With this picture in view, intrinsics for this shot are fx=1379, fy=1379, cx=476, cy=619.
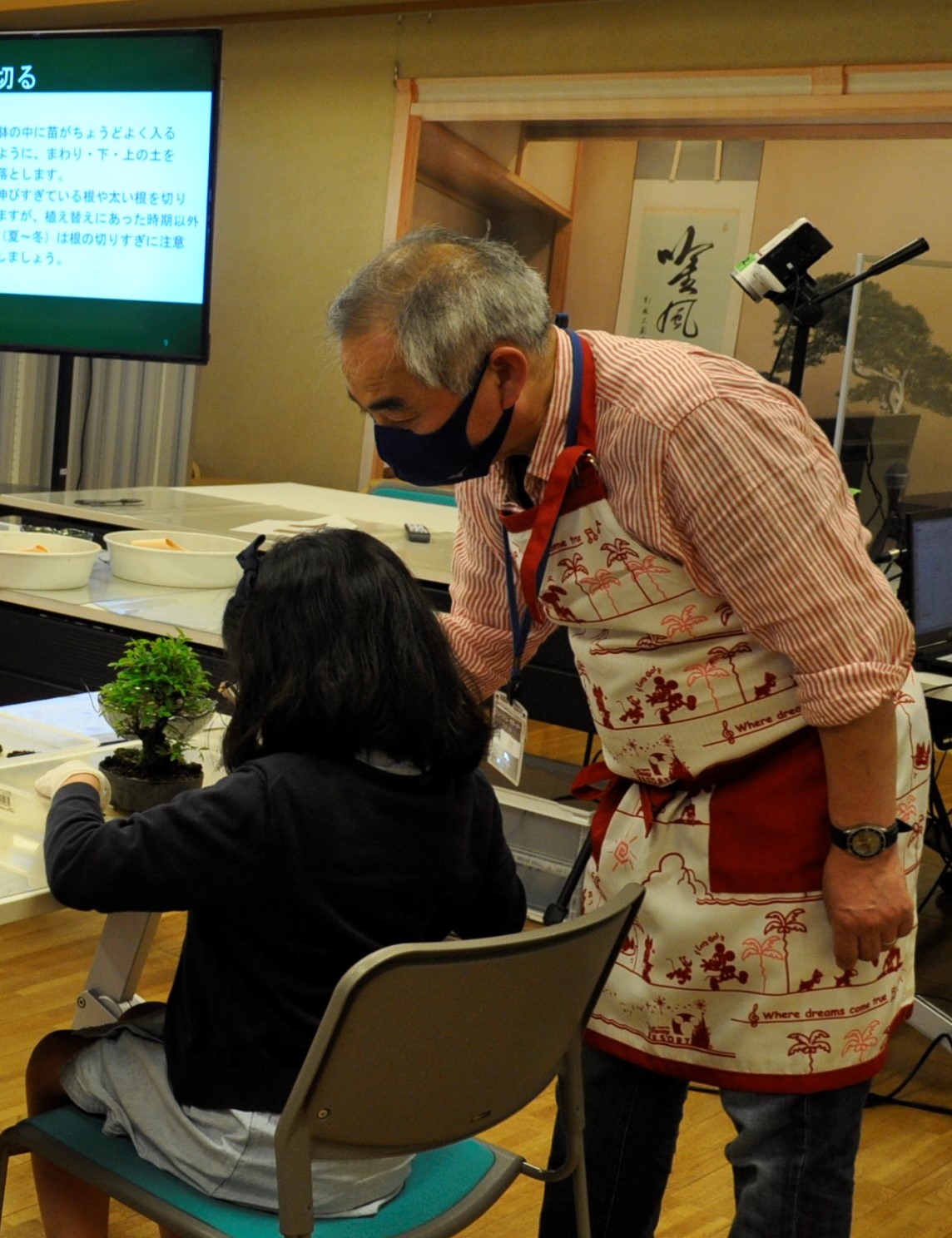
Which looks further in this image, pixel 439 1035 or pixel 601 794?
pixel 601 794

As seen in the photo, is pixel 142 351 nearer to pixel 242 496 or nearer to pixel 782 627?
pixel 242 496

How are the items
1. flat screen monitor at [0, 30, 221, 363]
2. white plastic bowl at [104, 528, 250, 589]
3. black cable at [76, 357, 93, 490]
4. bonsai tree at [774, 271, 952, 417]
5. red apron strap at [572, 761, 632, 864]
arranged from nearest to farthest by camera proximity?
→ 1. red apron strap at [572, 761, 632, 864]
2. white plastic bowl at [104, 528, 250, 589]
3. bonsai tree at [774, 271, 952, 417]
4. flat screen monitor at [0, 30, 221, 363]
5. black cable at [76, 357, 93, 490]

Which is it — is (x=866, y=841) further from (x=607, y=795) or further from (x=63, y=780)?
(x=63, y=780)

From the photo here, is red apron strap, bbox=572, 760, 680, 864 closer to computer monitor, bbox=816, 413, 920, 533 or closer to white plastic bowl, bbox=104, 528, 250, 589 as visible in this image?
white plastic bowl, bbox=104, 528, 250, 589

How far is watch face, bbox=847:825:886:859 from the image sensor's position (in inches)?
48.4

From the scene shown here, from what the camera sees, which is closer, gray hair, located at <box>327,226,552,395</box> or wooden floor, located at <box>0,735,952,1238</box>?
gray hair, located at <box>327,226,552,395</box>

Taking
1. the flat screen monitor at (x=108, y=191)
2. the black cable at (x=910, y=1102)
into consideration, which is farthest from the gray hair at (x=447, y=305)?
the flat screen monitor at (x=108, y=191)

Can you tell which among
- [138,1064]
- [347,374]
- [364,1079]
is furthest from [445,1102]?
[347,374]

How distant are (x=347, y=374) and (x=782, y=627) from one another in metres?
0.47

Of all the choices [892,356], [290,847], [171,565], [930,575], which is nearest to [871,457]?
[892,356]

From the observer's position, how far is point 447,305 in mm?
1232

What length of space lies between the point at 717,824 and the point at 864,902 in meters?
0.15

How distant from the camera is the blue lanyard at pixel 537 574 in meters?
1.28

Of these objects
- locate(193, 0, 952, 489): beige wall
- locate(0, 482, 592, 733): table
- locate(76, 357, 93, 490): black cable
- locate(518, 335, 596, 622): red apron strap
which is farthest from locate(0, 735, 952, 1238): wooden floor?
locate(76, 357, 93, 490): black cable
